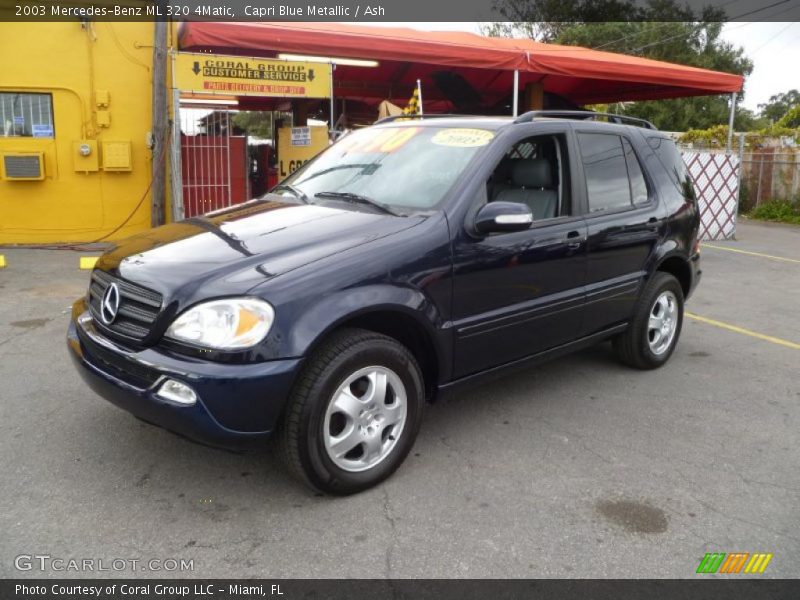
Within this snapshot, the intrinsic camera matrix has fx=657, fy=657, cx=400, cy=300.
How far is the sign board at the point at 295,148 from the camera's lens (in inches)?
Answer: 414

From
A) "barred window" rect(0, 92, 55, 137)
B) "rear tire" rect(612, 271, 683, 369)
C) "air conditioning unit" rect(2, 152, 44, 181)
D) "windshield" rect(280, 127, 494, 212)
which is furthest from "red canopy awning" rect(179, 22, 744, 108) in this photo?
"rear tire" rect(612, 271, 683, 369)

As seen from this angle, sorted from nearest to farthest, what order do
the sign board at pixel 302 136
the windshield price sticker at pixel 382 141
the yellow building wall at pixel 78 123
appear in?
1. the windshield price sticker at pixel 382 141
2. the yellow building wall at pixel 78 123
3. the sign board at pixel 302 136

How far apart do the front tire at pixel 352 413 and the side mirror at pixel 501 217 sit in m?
0.75

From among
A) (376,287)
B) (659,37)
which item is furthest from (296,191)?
(659,37)

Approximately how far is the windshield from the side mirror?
246mm

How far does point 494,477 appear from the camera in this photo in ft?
10.6

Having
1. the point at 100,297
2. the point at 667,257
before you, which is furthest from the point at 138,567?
the point at 667,257

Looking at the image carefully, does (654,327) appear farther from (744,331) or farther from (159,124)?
(159,124)

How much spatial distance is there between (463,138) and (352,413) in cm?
173

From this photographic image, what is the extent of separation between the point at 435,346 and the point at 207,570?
141 cm

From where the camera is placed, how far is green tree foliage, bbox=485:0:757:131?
36375 mm

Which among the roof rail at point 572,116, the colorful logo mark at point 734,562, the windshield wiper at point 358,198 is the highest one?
the roof rail at point 572,116

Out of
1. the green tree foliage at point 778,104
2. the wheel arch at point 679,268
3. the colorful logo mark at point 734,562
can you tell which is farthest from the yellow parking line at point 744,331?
the green tree foliage at point 778,104

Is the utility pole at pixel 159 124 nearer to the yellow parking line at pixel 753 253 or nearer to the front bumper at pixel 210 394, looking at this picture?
the front bumper at pixel 210 394
